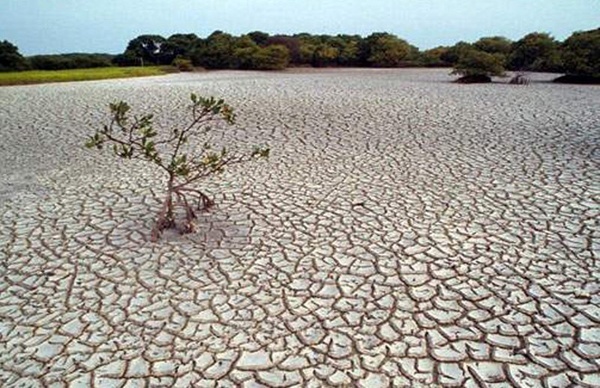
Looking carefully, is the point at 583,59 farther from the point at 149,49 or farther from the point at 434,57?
the point at 149,49

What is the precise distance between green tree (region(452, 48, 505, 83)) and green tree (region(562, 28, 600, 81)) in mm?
2109

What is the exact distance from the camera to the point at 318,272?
2.92 meters

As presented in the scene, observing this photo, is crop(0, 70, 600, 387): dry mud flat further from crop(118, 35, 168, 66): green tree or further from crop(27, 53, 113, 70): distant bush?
crop(118, 35, 168, 66): green tree

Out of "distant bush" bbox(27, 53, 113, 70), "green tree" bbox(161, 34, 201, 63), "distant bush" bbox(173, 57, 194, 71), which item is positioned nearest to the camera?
"distant bush" bbox(27, 53, 113, 70)

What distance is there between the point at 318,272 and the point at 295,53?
2378 centimetres

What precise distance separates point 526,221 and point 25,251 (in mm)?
4156

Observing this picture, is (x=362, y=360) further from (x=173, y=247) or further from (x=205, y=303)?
(x=173, y=247)

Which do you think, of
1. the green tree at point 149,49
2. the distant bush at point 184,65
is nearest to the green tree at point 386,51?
the distant bush at point 184,65

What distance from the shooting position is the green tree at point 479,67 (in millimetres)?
13961

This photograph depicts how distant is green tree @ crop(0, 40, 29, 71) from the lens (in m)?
19.8

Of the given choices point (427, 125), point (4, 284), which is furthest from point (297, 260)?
point (427, 125)

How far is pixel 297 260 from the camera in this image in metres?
3.09

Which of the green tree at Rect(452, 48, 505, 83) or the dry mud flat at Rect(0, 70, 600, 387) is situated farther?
the green tree at Rect(452, 48, 505, 83)

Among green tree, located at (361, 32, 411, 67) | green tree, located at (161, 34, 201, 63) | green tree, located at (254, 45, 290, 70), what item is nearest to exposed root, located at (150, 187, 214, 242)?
green tree, located at (254, 45, 290, 70)
